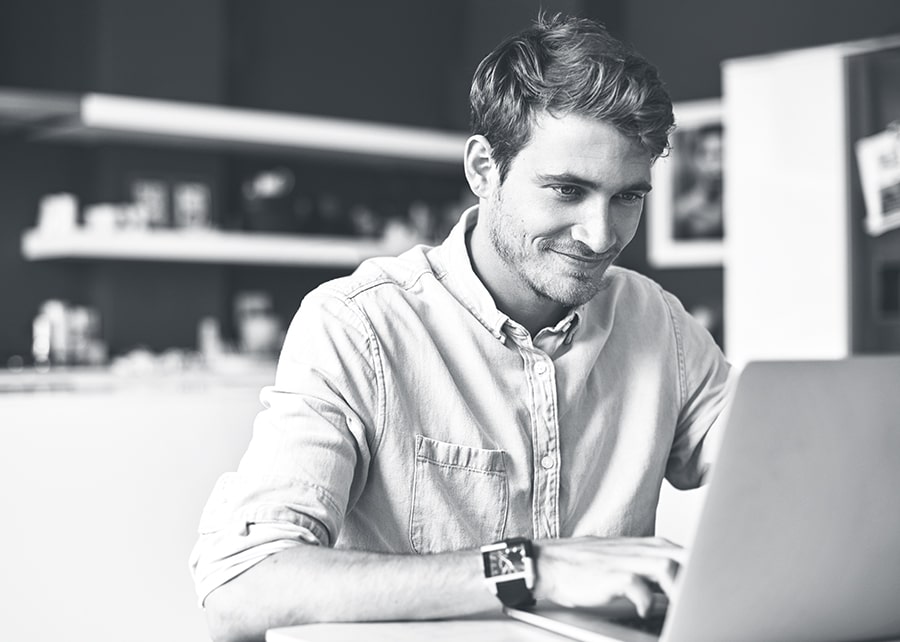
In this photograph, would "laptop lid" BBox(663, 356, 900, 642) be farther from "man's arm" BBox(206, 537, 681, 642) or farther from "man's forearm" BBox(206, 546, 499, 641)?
"man's forearm" BBox(206, 546, 499, 641)

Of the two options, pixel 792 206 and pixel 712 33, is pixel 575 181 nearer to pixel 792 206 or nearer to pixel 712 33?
pixel 792 206

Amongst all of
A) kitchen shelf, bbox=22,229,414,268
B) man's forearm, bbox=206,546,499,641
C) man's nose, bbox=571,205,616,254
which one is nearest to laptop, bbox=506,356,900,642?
man's forearm, bbox=206,546,499,641

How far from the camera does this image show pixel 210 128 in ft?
15.6

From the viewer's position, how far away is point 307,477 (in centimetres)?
120

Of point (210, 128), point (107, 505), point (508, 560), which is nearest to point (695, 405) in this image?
point (508, 560)

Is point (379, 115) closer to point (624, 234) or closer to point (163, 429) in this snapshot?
point (163, 429)

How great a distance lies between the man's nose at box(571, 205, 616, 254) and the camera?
1339 millimetres

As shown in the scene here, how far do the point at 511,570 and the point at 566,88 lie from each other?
56 cm

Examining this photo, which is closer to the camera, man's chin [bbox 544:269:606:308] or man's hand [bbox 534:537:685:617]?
man's hand [bbox 534:537:685:617]

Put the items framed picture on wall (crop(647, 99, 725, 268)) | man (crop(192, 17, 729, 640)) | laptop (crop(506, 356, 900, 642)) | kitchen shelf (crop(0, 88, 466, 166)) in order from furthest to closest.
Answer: framed picture on wall (crop(647, 99, 725, 268))
kitchen shelf (crop(0, 88, 466, 166))
man (crop(192, 17, 729, 640))
laptop (crop(506, 356, 900, 642))

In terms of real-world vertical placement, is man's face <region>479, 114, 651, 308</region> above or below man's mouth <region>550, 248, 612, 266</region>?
above

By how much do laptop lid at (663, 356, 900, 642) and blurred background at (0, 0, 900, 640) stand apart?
108 inches

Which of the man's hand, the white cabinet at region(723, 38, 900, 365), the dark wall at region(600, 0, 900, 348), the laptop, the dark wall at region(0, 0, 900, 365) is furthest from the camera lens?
the dark wall at region(0, 0, 900, 365)

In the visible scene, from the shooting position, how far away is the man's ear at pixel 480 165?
146cm
